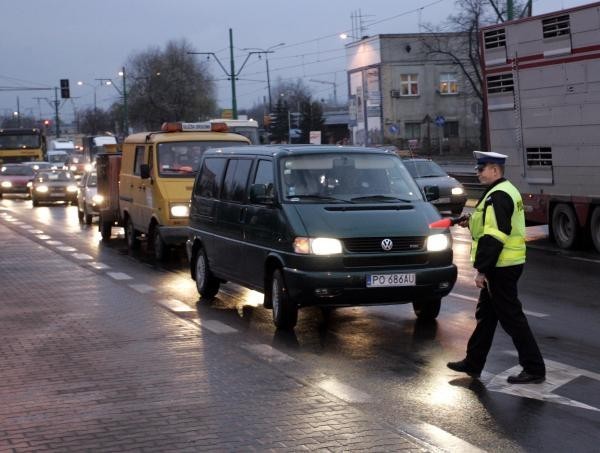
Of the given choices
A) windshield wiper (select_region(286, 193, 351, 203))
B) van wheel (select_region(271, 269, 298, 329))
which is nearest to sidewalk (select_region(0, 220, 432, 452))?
van wheel (select_region(271, 269, 298, 329))

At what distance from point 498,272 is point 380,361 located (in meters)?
1.54

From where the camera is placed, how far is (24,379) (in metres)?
8.74

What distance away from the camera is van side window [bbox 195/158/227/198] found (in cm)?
1324

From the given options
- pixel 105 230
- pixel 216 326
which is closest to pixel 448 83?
pixel 105 230

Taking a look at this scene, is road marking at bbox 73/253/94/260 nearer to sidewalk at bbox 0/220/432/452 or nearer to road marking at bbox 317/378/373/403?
sidewalk at bbox 0/220/432/452

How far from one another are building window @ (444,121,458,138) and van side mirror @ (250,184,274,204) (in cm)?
7793

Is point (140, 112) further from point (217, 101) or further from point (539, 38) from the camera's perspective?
point (539, 38)

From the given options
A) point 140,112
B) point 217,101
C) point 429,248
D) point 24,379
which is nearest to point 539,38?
point 429,248

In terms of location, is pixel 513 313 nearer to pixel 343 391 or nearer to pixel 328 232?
pixel 343 391

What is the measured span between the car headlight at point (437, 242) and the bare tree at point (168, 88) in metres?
88.7

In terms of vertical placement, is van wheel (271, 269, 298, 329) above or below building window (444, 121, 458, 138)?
below

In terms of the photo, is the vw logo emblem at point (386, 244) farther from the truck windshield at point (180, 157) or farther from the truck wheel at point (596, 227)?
the truck windshield at point (180, 157)

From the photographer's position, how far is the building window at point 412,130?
284 ft

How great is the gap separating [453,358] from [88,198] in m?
21.4
